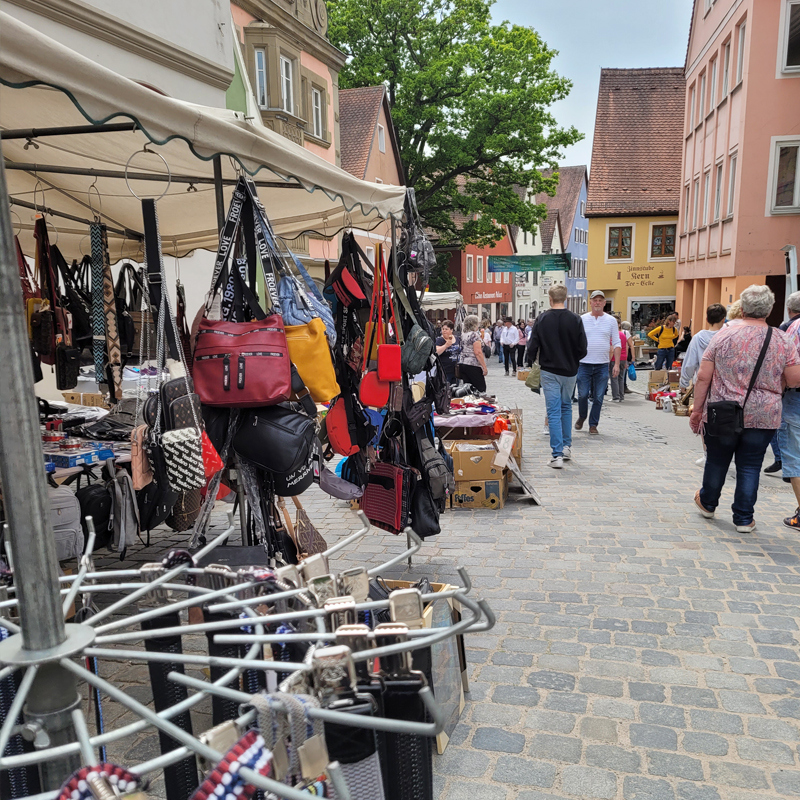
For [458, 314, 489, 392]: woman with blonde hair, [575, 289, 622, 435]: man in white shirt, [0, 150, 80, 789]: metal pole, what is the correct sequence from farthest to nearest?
[458, 314, 489, 392]: woman with blonde hair < [575, 289, 622, 435]: man in white shirt < [0, 150, 80, 789]: metal pole

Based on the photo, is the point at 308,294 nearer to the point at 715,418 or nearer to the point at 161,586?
the point at 161,586

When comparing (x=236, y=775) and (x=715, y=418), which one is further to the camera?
(x=715, y=418)

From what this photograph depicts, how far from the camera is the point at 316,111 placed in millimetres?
20125

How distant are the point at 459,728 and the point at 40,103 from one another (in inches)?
134

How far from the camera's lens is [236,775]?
1127mm

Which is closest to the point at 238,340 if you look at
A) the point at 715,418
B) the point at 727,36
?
the point at 715,418

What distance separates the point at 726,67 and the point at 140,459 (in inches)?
880

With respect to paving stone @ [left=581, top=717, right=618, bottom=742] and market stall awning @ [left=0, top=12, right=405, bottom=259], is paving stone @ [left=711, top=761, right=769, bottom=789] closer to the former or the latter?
paving stone @ [left=581, top=717, right=618, bottom=742]

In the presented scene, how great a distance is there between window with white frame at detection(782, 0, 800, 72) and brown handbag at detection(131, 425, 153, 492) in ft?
63.6

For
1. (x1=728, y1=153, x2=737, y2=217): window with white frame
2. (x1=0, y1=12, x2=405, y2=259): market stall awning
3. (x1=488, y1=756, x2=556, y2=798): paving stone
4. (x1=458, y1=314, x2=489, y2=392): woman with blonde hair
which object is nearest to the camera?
(x1=0, y1=12, x2=405, y2=259): market stall awning

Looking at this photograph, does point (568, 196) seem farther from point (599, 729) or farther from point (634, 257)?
point (599, 729)

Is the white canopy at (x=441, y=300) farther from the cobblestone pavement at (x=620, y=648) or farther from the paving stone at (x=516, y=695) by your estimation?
the paving stone at (x=516, y=695)

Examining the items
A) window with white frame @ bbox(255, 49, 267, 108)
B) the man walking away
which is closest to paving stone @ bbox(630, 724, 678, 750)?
window with white frame @ bbox(255, 49, 267, 108)

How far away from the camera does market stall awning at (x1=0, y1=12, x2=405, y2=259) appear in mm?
2410
